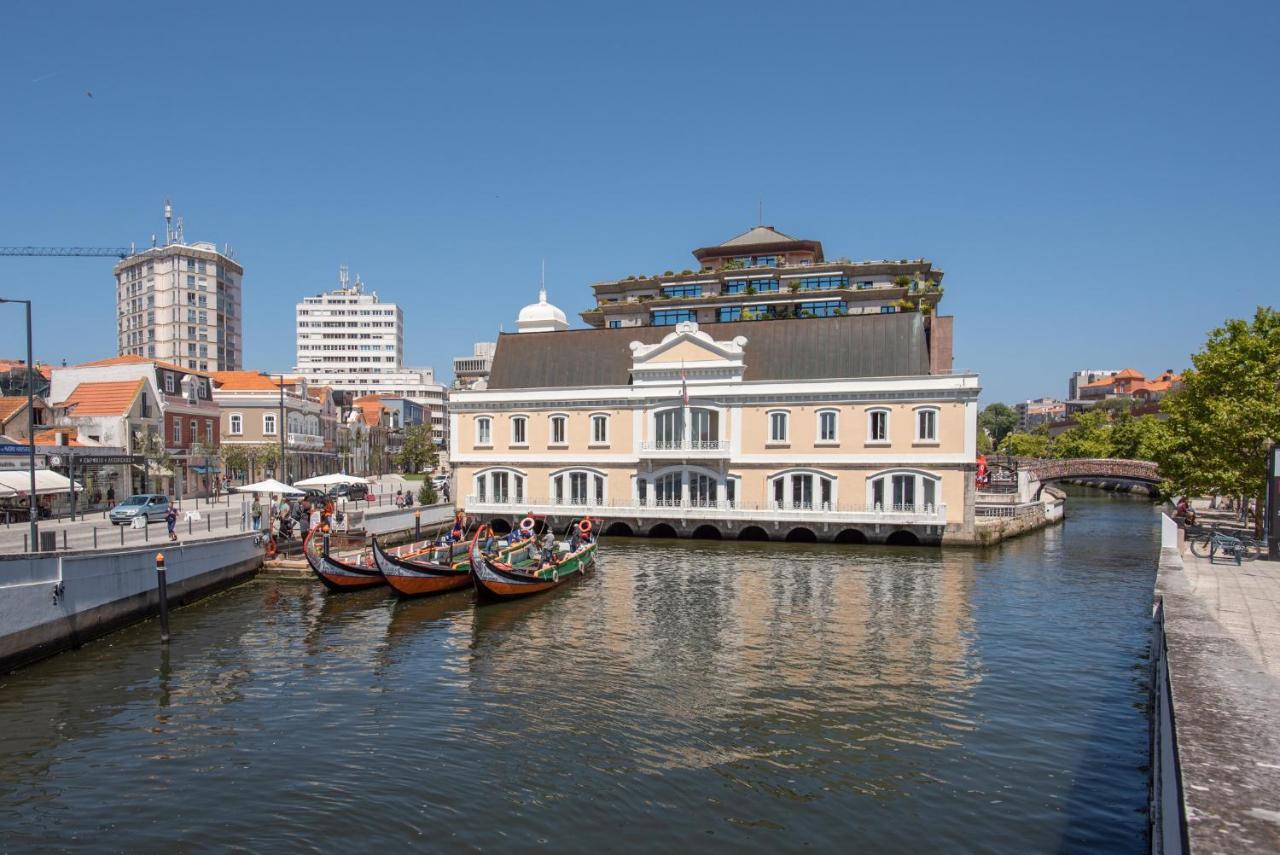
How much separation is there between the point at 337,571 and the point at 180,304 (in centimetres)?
10316

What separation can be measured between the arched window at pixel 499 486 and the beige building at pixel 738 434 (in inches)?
3.4

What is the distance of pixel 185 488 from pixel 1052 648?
57.3 meters

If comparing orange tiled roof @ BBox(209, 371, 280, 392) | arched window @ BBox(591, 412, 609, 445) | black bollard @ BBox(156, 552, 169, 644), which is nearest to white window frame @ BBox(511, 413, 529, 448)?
arched window @ BBox(591, 412, 609, 445)

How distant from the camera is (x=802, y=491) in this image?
149 feet

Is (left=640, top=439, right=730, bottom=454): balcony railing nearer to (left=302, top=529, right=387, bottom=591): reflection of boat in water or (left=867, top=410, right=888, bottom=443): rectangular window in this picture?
(left=867, top=410, right=888, bottom=443): rectangular window

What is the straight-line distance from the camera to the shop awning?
35.0m

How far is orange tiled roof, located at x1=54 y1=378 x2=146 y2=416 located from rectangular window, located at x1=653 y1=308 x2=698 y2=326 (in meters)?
39.8

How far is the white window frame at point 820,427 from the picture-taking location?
4472 centimetres

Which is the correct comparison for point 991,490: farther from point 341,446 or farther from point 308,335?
point 308,335

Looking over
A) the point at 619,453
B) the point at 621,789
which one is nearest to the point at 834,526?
the point at 619,453

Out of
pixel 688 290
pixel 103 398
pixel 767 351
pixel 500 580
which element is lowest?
pixel 500 580

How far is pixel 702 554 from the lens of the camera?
136 ft

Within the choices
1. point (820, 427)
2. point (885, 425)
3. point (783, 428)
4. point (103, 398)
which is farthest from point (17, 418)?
point (885, 425)

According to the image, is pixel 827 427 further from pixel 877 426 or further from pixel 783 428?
pixel 877 426
